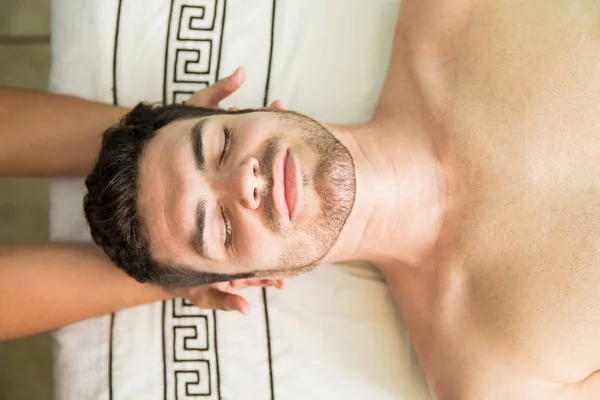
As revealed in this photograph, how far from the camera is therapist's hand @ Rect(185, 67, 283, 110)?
1.23 metres

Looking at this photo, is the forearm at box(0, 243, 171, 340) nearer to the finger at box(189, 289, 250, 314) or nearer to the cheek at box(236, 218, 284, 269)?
the finger at box(189, 289, 250, 314)

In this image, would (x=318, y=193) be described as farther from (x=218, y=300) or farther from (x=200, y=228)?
(x=218, y=300)

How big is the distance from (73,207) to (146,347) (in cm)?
38

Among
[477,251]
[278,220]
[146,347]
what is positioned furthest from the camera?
[146,347]

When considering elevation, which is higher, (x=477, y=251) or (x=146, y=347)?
(x=477, y=251)

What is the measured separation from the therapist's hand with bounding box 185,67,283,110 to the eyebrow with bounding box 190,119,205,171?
0.16 m

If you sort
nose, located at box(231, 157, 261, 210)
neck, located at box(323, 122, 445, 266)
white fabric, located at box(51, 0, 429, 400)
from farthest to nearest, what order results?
white fabric, located at box(51, 0, 429, 400) < neck, located at box(323, 122, 445, 266) < nose, located at box(231, 157, 261, 210)

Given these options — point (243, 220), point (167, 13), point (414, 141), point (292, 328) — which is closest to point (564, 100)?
point (414, 141)

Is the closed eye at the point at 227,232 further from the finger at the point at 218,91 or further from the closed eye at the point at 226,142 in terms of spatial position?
the finger at the point at 218,91

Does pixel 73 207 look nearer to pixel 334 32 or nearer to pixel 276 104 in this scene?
pixel 276 104

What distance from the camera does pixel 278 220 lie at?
1065mm

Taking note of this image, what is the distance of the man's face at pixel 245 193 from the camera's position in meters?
1.06

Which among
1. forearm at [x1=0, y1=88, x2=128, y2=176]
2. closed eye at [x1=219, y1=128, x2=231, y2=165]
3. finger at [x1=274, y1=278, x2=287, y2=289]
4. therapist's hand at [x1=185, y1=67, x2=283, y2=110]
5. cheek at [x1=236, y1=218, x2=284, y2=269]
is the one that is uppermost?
therapist's hand at [x1=185, y1=67, x2=283, y2=110]

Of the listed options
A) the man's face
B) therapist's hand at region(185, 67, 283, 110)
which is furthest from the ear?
therapist's hand at region(185, 67, 283, 110)
